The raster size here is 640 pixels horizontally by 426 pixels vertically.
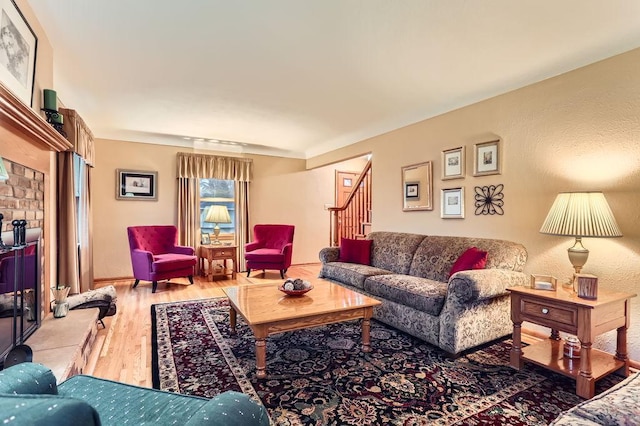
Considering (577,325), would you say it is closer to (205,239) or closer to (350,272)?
(350,272)

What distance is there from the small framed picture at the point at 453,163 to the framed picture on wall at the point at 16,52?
12.0 feet

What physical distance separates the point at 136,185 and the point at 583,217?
5.73m

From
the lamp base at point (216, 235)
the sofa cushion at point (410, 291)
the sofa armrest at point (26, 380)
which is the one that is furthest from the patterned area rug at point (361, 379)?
the lamp base at point (216, 235)

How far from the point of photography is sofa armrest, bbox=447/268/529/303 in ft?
7.50

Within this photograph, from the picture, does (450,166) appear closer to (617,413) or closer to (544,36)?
(544,36)

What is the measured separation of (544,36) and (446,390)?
8.17 feet

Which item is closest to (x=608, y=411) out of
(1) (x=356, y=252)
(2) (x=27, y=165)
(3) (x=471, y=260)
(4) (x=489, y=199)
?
(3) (x=471, y=260)

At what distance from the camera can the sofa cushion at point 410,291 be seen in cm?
253

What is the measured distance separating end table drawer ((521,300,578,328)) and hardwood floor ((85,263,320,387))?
2.58m

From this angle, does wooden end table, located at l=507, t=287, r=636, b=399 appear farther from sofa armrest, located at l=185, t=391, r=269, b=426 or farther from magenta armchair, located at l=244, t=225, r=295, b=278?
magenta armchair, located at l=244, t=225, r=295, b=278

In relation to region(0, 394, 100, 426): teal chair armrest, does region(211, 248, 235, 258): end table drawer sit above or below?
below

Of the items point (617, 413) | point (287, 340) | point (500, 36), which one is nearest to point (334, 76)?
point (500, 36)

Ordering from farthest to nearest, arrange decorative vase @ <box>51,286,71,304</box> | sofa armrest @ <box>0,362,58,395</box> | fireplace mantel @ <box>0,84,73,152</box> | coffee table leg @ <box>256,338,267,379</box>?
decorative vase @ <box>51,286,71,304</box> < coffee table leg @ <box>256,338,267,379</box> < fireplace mantel @ <box>0,84,73,152</box> < sofa armrest @ <box>0,362,58,395</box>

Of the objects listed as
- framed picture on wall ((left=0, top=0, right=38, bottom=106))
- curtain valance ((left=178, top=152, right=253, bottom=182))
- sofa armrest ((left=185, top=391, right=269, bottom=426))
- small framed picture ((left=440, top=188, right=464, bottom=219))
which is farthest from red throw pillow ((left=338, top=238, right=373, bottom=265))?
framed picture on wall ((left=0, top=0, right=38, bottom=106))
